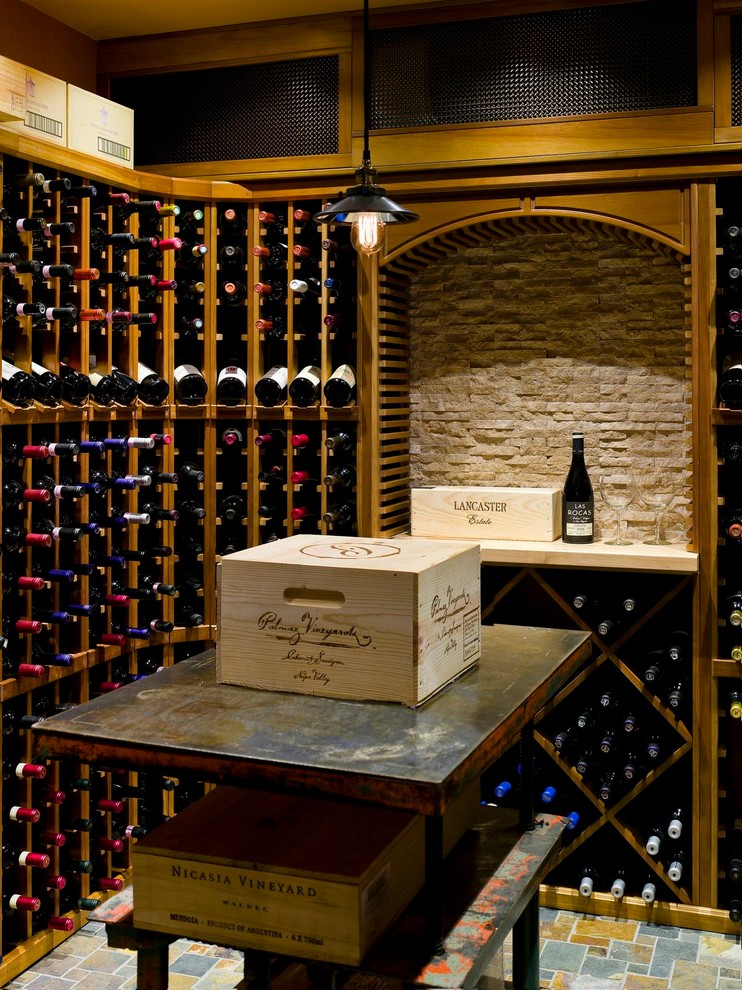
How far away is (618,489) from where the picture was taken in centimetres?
438

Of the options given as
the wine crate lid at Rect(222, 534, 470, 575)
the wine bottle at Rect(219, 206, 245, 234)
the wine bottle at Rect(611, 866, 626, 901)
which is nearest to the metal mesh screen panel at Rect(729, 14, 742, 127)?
the wine bottle at Rect(219, 206, 245, 234)

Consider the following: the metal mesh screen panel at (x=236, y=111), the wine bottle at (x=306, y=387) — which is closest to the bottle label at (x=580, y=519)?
the wine bottle at (x=306, y=387)

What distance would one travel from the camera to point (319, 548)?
2.37 metres

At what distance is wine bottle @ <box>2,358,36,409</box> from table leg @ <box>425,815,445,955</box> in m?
2.07

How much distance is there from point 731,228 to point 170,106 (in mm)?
2245

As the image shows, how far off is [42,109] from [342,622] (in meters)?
2.35

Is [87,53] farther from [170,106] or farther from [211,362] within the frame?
[211,362]

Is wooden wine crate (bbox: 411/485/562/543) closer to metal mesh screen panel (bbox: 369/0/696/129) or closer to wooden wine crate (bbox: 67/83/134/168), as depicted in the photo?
metal mesh screen panel (bbox: 369/0/696/129)

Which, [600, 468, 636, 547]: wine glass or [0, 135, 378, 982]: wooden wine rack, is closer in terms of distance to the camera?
[0, 135, 378, 982]: wooden wine rack

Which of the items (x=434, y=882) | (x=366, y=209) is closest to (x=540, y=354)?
(x=366, y=209)

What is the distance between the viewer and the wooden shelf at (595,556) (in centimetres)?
388

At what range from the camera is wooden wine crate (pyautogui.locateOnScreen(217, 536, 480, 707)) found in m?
2.08

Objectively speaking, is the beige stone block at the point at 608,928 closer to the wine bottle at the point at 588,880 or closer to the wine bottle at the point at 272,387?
the wine bottle at the point at 588,880

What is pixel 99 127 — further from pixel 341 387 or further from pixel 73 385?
pixel 341 387
